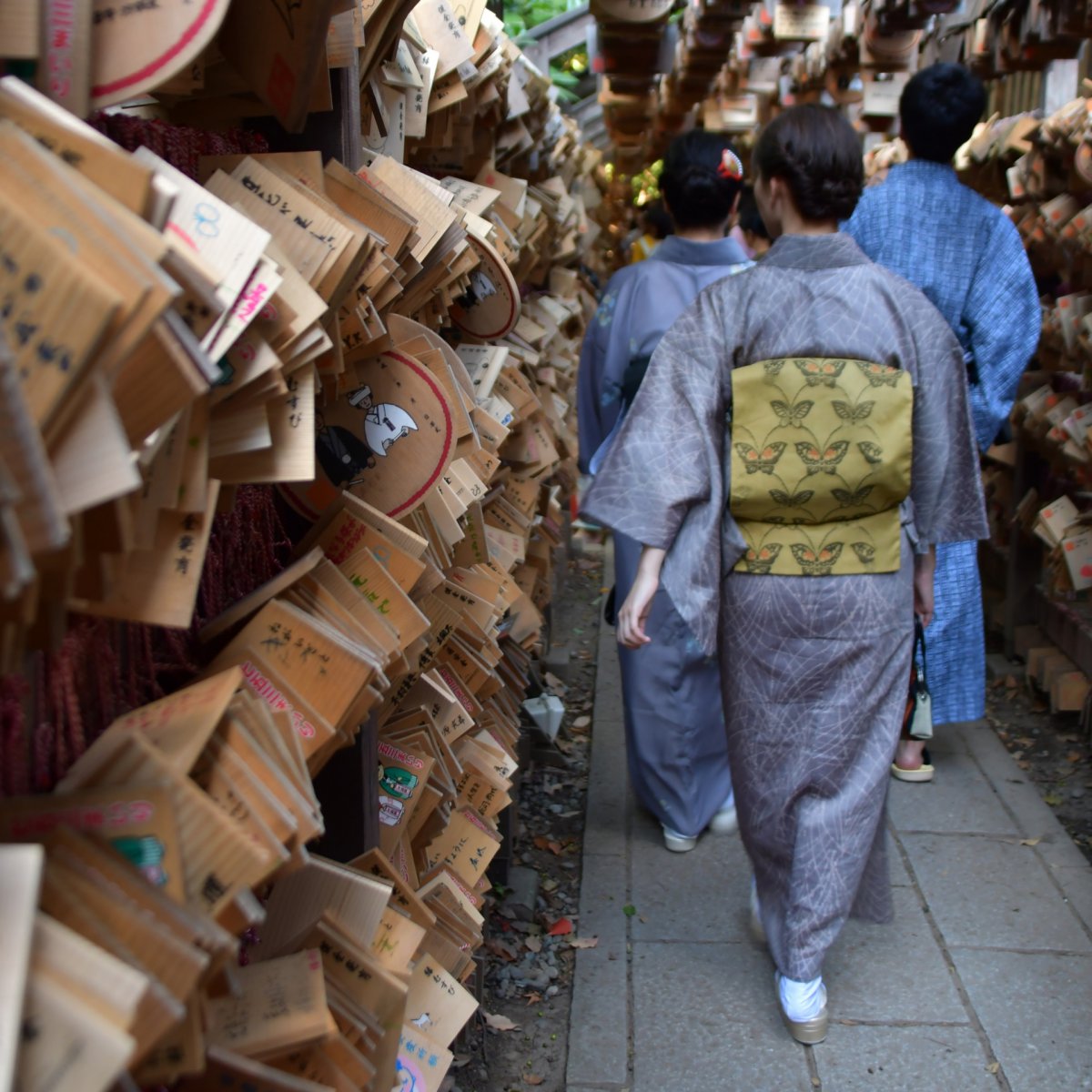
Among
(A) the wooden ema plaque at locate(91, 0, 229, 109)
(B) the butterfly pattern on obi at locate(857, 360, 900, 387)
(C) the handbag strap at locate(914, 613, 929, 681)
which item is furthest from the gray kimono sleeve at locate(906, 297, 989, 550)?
(A) the wooden ema plaque at locate(91, 0, 229, 109)

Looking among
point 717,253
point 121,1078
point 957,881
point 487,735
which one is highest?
point 717,253

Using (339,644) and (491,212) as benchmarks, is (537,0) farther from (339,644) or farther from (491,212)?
(339,644)

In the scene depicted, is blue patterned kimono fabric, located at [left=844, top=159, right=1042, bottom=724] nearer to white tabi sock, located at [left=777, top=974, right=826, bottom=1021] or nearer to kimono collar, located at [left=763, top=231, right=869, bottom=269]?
kimono collar, located at [left=763, top=231, right=869, bottom=269]

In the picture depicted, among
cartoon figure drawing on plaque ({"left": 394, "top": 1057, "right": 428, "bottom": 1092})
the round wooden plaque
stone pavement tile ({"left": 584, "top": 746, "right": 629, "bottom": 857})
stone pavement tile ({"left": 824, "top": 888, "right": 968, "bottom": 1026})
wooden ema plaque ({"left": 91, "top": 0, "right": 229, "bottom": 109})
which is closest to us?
wooden ema plaque ({"left": 91, "top": 0, "right": 229, "bottom": 109})

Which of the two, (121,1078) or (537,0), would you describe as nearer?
(121,1078)

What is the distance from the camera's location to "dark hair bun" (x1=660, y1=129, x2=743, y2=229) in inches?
153

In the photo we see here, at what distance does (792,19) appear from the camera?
5738mm

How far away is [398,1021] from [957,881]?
2.59 metres

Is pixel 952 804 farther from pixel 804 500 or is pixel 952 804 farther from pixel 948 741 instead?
pixel 804 500

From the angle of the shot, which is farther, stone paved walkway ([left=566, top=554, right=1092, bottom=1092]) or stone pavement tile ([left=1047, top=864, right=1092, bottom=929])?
stone pavement tile ([left=1047, top=864, right=1092, bottom=929])

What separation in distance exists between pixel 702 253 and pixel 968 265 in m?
0.86

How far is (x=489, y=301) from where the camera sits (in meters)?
2.95

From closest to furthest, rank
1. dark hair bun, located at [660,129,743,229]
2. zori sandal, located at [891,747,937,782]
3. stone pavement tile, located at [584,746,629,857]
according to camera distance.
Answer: dark hair bun, located at [660,129,743,229] < stone pavement tile, located at [584,746,629,857] < zori sandal, located at [891,747,937,782]

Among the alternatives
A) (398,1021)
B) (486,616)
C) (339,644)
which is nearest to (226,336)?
(339,644)
